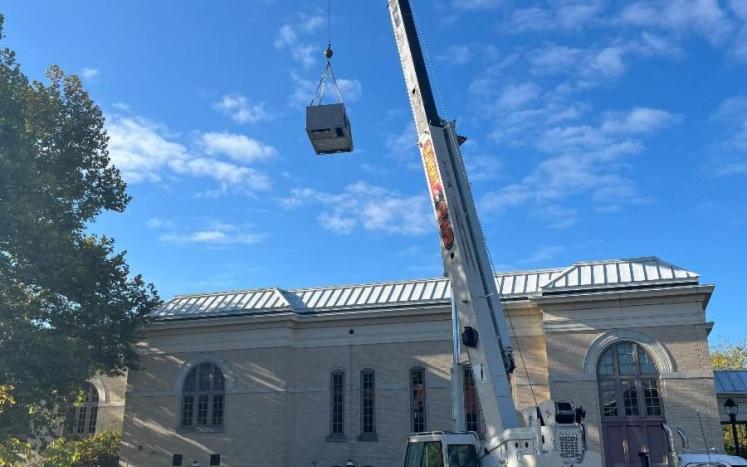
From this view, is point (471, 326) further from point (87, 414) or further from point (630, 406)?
point (87, 414)

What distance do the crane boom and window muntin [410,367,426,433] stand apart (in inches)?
531

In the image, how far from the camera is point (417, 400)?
27578mm

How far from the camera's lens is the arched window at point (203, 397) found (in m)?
29.5

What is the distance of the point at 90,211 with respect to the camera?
26.0 m

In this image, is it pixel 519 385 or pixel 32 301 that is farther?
pixel 519 385

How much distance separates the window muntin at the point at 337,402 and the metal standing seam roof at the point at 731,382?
1575cm

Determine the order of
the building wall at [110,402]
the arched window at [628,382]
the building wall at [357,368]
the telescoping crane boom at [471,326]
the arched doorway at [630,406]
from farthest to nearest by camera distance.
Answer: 1. the building wall at [110,402]
2. the building wall at [357,368]
3. the arched window at [628,382]
4. the arched doorway at [630,406]
5. the telescoping crane boom at [471,326]

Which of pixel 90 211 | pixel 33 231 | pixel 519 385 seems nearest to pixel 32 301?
pixel 33 231

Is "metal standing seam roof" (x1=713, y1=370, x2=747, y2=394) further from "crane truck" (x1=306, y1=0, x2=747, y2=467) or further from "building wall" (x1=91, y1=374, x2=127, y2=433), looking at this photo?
"building wall" (x1=91, y1=374, x2=127, y2=433)

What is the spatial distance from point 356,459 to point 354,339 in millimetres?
5142

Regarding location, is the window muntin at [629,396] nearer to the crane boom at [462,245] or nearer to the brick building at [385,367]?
the brick building at [385,367]

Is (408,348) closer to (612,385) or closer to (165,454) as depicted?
(612,385)

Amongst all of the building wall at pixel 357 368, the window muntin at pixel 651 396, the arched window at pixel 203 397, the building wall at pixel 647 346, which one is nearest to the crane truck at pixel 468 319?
the building wall at pixel 647 346

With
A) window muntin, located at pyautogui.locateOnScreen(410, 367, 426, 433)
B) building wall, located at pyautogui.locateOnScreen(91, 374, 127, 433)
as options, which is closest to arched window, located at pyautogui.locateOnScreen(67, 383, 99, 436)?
building wall, located at pyautogui.locateOnScreen(91, 374, 127, 433)
